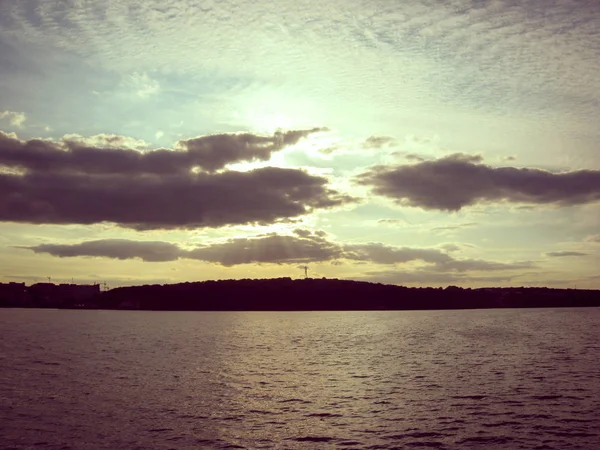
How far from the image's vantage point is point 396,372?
86.8 meters

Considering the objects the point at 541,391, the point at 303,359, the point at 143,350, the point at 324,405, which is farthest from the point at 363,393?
the point at 143,350

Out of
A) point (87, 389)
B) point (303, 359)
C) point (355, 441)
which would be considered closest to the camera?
point (355, 441)

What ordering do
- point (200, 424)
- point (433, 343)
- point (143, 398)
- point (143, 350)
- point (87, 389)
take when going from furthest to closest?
point (433, 343)
point (143, 350)
point (87, 389)
point (143, 398)
point (200, 424)

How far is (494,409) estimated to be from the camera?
57.4m

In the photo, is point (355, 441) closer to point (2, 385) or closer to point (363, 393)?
point (363, 393)

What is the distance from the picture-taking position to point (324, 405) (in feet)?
199

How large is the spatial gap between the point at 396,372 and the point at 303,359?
26052 millimetres

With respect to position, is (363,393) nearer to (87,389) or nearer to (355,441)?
(355,441)

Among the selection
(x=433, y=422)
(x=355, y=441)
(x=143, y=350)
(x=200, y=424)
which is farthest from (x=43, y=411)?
(x=143, y=350)

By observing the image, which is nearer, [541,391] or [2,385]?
[541,391]

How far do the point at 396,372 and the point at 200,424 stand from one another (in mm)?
42402

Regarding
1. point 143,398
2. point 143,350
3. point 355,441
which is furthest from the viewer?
point 143,350

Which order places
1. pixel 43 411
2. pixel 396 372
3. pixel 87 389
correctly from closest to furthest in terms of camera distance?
pixel 43 411 < pixel 87 389 < pixel 396 372

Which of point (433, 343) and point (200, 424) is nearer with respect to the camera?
point (200, 424)
